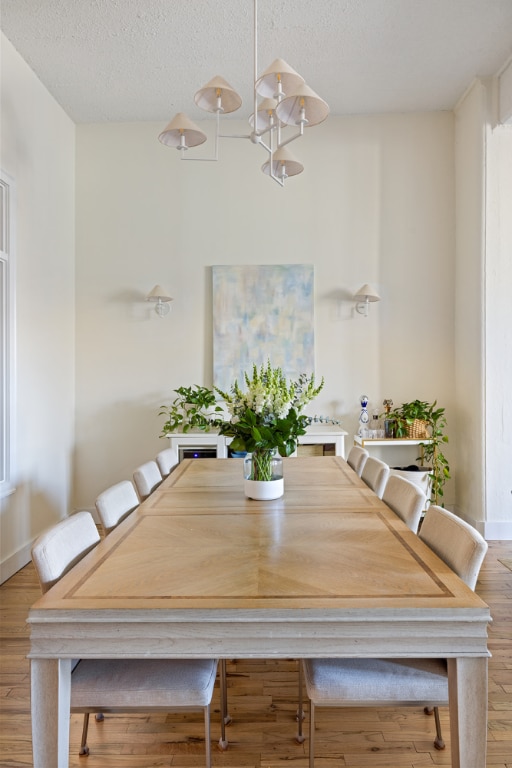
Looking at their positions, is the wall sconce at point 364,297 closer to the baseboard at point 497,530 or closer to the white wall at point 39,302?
the baseboard at point 497,530

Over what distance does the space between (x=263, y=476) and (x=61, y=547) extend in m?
0.89

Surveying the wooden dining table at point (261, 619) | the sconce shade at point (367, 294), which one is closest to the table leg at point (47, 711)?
the wooden dining table at point (261, 619)

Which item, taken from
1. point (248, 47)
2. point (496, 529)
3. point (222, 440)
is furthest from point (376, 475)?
point (248, 47)

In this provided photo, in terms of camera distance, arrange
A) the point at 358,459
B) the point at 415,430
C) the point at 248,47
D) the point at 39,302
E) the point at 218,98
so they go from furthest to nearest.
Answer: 1. the point at 415,430
2. the point at 39,302
3. the point at 248,47
4. the point at 358,459
5. the point at 218,98

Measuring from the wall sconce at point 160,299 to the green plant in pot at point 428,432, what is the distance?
2156 mm

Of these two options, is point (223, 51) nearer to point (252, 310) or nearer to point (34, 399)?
point (252, 310)

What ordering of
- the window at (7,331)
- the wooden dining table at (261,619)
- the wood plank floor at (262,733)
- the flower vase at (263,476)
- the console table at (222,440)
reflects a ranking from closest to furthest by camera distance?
the wooden dining table at (261,619) → the wood plank floor at (262,733) → the flower vase at (263,476) → the window at (7,331) → the console table at (222,440)

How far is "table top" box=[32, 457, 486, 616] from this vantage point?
1.20 metres

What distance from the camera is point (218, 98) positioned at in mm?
2201

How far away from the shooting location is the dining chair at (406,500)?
1901 mm

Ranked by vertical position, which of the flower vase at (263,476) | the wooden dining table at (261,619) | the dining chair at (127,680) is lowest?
the dining chair at (127,680)

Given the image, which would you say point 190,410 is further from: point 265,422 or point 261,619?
point 261,619

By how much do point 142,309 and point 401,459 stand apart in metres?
2.68

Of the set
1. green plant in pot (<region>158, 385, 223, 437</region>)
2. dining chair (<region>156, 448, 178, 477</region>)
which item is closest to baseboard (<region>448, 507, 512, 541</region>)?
green plant in pot (<region>158, 385, 223, 437</region>)
